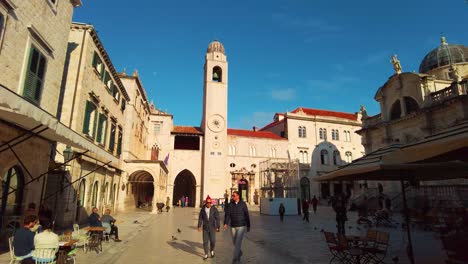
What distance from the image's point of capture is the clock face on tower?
37688mm

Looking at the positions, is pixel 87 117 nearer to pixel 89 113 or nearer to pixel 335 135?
pixel 89 113

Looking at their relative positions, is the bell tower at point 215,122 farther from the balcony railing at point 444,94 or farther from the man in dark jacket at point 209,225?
the man in dark jacket at point 209,225

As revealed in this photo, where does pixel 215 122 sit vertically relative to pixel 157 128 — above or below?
above

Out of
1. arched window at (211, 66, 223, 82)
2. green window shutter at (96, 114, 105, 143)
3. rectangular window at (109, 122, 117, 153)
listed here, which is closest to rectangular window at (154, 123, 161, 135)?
arched window at (211, 66, 223, 82)

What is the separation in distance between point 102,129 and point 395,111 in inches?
1038

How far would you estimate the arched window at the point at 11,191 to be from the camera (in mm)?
8281

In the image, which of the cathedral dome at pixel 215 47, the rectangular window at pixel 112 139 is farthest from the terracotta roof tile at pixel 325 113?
the rectangular window at pixel 112 139

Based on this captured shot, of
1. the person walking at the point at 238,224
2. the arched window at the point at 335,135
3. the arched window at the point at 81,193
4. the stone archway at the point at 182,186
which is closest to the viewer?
the person walking at the point at 238,224

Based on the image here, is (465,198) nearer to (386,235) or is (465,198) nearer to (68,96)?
(386,235)

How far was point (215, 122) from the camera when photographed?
125 ft

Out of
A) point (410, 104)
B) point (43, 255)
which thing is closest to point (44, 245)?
point (43, 255)

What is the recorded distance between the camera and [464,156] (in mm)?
6098

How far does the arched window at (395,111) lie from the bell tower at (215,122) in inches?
784

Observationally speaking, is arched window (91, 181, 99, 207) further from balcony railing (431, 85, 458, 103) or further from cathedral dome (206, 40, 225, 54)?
cathedral dome (206, 40, 225, 54)
